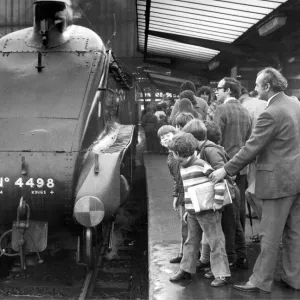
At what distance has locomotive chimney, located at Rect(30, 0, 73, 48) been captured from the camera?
7.12 meters

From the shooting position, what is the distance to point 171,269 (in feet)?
16.6

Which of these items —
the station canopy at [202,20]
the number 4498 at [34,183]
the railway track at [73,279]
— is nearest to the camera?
the number 4498 at [34,183]

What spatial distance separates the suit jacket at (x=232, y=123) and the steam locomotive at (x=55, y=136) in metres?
1.27

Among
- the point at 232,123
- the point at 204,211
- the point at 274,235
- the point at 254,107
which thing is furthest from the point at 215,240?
the point at 254,107

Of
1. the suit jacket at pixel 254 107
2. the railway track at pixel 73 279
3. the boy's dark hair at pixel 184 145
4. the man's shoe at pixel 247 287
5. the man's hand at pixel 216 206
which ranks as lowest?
the railway track at pixel 73 279

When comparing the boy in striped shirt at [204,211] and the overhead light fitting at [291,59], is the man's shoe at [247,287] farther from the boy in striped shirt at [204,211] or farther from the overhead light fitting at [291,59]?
the overhead light fitting at [291,59]

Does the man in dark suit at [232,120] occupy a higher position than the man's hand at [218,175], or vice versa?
the man in dark suit at [232,120]

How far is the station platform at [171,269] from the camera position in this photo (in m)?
4.30

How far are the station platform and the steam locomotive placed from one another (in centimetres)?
69

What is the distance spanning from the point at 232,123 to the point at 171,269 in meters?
1.77

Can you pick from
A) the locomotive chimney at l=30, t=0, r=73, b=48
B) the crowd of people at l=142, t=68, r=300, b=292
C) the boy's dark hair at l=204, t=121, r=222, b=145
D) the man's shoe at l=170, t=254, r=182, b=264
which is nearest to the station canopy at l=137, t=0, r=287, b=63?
the locomotive chimney at l=30, t=0, r=73, b=48

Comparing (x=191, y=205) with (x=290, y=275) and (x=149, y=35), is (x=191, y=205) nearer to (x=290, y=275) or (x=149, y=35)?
(x=290, y=275)

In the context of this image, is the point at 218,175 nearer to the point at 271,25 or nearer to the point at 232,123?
the point at 232,123

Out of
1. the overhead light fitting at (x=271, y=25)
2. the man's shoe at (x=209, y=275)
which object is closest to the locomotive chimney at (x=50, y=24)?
the overhead light fitting at (x=271, y=25)
